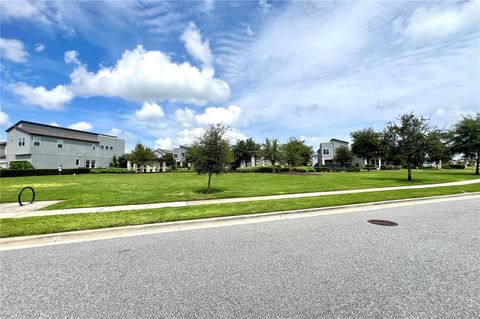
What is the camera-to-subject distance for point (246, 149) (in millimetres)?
57906

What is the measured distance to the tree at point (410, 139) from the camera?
22.2 meters

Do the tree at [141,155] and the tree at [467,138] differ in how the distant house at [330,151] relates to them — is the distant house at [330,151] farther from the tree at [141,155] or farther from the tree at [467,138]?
the tree at [141,155]

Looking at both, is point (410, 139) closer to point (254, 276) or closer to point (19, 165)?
point (254, 276)

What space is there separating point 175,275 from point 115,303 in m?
1.00

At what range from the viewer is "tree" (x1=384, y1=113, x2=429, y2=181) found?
22219mm

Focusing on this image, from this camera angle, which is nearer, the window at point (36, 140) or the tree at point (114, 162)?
the window at point (36, 140)

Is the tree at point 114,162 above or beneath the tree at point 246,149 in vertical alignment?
beneath

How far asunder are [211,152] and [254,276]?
431 inches

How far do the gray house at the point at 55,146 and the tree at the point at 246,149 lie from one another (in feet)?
92.6

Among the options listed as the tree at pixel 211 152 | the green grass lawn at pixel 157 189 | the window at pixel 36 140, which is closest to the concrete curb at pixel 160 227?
the green grass lawn at pixel 157 189

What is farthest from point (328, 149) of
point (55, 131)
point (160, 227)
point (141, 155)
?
point (160, 227)

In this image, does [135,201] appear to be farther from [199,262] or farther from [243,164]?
[243,164]

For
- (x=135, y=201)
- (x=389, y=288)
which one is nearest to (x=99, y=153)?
(x=135, y=201)

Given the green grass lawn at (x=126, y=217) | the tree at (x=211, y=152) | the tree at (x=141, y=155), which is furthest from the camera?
the tree at (x=141, y=155)
